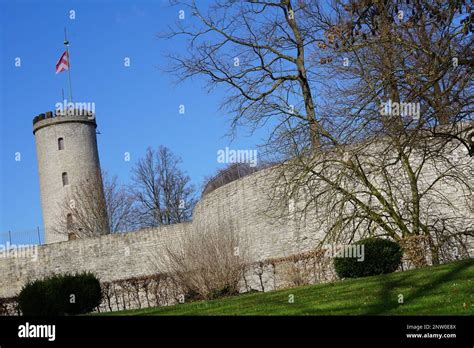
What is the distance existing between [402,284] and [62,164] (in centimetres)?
3030

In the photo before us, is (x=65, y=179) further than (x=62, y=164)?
Yes

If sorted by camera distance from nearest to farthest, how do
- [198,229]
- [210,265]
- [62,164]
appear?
[210,265], [198,229], [62,164]

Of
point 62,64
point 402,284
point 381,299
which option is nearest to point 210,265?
point 402,284

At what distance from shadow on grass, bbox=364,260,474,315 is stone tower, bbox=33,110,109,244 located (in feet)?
95.4

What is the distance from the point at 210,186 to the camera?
52.2 m

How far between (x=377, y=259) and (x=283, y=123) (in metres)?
3.48

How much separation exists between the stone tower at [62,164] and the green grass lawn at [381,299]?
2734cm

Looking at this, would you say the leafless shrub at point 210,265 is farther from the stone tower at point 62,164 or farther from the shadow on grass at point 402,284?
the stone tower at point 62,164

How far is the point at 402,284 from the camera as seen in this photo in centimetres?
1219

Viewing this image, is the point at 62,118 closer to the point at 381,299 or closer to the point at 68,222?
the point at 68,222

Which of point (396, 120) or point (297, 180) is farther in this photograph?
point (297, 180)
